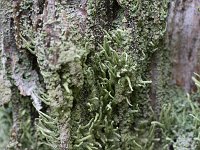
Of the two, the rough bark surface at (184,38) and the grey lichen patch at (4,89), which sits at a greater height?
the rough bark surface at (184,38)

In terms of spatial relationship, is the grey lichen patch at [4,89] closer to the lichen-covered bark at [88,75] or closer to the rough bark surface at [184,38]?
the lichen-covered bark at [88,75]

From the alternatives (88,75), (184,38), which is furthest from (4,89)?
(184,38)

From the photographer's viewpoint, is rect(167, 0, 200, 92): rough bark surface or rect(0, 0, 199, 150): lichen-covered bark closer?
rect(0, 0, 199, 150): lichen-covered bark

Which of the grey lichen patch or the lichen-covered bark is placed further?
the grey lichen patch

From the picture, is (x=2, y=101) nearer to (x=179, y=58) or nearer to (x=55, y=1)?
(x=55, y=1)

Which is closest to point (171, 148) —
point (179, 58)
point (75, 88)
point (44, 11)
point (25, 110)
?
point (179, 58)

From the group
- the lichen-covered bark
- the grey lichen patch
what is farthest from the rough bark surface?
the grey lichen patch

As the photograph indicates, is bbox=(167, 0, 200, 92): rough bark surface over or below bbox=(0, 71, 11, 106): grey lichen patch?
over

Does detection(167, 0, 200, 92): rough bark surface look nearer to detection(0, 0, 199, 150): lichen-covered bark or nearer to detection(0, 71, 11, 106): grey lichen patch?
detection(0, 0, 199, 150): lichen-covered bark

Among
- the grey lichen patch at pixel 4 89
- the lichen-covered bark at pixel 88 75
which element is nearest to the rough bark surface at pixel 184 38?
the lichen-covered bark at pixel 88 75

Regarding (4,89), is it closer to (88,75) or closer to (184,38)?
(88,75)

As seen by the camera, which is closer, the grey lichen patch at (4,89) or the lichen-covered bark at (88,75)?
the lichen-covered bark at (88,75)
